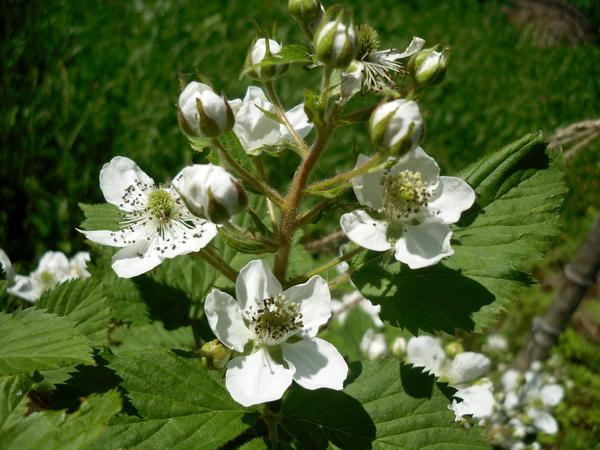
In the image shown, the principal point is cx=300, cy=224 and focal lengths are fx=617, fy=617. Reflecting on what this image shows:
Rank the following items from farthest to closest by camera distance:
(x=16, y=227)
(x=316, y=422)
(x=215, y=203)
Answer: (x=16, y=227), (x=316, y=422), (x=215, y=203)

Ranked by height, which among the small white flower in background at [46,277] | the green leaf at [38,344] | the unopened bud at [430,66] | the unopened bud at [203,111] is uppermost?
the unopened bud at [203,111]

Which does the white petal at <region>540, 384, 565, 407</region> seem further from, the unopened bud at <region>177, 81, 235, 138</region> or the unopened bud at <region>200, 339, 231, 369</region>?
the unopened bud at <region>177, 81, 235, 138</region>

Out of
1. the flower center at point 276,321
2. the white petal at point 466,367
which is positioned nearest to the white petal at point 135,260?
the flower center at point 276,321

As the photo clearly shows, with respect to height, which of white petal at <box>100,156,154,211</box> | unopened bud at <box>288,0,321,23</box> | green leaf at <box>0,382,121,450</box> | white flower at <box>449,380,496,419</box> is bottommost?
white flower at <box>449,380,496,419</box>

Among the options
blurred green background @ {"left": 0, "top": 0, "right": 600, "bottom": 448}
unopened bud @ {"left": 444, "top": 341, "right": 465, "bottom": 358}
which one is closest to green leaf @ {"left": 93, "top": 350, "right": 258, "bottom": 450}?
unopened bud @ {"left": 444, "top": 341, "right": 465, "bottom": 358}

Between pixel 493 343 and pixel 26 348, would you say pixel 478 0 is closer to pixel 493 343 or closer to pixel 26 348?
pixel 493 343

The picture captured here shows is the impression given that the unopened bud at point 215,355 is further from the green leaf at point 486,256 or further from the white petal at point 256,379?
the green leaf at point 486,256

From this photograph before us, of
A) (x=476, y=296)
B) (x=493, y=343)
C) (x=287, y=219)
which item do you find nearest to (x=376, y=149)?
(x=287, y=219)

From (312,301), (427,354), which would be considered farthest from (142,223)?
(427,354)
